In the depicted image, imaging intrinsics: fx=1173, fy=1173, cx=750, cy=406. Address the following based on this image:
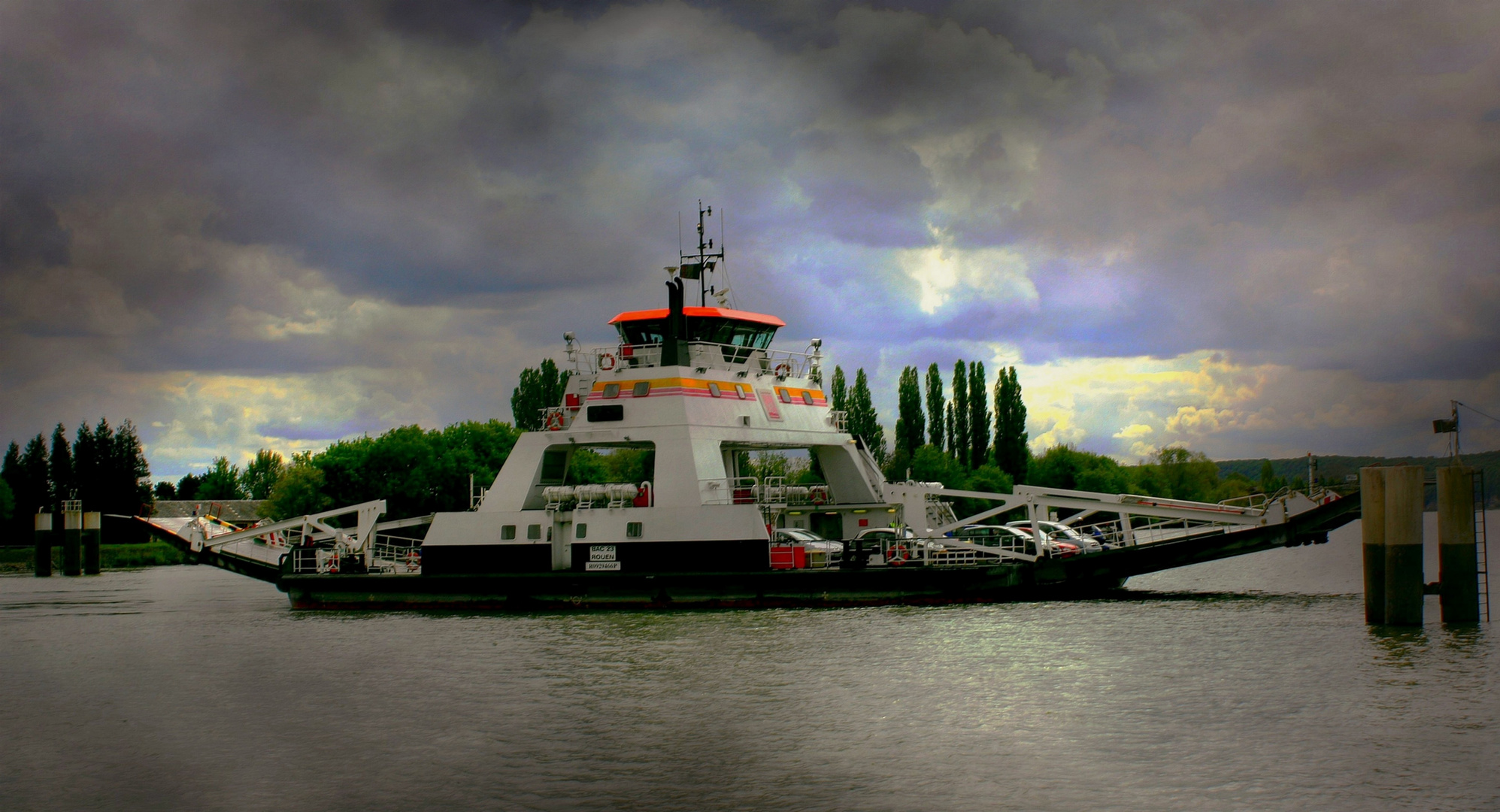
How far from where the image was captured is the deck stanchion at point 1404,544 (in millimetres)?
19516

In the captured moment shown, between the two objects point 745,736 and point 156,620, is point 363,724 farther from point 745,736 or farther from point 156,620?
point 156,620

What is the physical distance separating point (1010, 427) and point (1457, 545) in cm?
4461

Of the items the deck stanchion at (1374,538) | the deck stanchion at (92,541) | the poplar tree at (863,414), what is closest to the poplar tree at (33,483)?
the deck stanchion at (92,541)

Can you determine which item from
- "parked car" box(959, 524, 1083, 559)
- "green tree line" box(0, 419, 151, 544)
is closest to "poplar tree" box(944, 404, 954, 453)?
"parked car" box(959, 524, 1083, 559)

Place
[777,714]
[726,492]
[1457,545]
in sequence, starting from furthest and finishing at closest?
[726,492]
[1457,545]
[777,714]

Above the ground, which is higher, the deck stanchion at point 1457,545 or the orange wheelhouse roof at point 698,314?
the orange wheelhouse roof at point 698,314

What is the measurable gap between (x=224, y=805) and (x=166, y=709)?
585 cm

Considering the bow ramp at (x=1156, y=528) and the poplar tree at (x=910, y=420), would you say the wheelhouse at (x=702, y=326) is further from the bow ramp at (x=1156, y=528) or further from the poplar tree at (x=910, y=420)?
the poplar tree at (x=910, y=420)

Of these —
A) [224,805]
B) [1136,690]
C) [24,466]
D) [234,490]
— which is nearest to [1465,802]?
[1136,690]

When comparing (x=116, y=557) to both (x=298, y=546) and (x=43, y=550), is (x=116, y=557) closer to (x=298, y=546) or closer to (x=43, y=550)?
(x=43, y=550)

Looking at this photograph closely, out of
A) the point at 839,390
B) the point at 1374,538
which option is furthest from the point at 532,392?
the point at 1374,538

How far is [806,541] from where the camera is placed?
27.4 m

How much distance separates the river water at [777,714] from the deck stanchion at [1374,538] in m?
0.56

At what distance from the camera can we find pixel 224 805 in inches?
472
